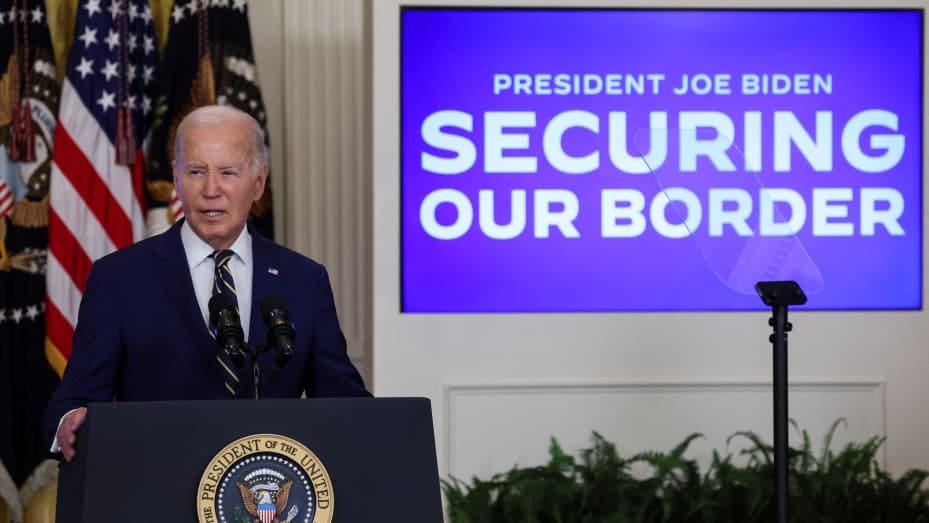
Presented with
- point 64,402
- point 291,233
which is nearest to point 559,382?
point 291,233

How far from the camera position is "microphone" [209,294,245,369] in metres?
1.99

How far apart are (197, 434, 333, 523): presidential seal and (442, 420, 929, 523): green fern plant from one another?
2.37 meters

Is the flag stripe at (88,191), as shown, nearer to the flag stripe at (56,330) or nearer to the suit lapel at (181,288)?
the flag stripe at (56,330)

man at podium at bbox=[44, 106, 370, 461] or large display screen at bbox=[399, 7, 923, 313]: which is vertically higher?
large display screen at bbox=[399, 7, 923, 313]

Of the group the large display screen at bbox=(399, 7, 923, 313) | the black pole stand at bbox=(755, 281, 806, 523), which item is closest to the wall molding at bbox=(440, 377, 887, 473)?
the large display screen at bbox=(399, 7, 923, 313)

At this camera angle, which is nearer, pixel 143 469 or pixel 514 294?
pixel 143 469

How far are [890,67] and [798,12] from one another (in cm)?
38

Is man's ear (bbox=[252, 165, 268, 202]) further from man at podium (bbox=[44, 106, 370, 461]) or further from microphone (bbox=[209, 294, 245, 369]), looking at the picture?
microphone (bbox=[209, 294, 245, 369])

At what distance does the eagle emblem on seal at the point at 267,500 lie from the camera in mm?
1853

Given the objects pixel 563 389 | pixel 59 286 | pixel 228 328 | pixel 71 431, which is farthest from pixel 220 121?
pixel 59 286

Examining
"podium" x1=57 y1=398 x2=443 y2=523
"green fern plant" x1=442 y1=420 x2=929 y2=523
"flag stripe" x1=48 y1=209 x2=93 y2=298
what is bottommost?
"green fern plant" x1=442 y1=420 x2=929 y2=523

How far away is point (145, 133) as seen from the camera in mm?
4785

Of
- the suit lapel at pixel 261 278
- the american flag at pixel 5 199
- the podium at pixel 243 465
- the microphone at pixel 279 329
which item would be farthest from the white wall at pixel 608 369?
the podium at pixel 243 465

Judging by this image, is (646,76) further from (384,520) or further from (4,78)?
(384,520)
